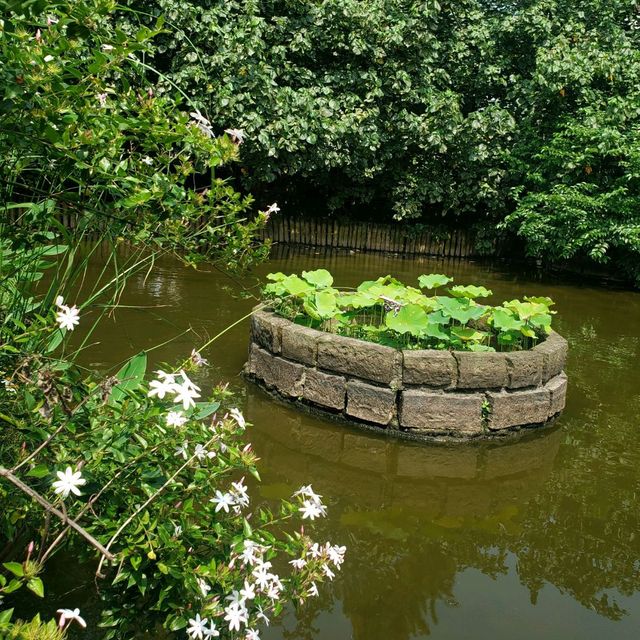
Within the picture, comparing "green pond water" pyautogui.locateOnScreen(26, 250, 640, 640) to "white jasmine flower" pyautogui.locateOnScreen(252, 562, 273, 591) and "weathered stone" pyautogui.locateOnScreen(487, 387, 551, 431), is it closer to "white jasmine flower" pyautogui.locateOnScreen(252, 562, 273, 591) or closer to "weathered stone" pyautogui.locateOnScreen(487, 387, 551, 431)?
"weathered stone" pyautogui.locateOnScreen(487, 387, 551, 431)

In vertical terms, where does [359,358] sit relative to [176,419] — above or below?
below

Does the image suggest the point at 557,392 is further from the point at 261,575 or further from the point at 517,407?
the point at 261,575

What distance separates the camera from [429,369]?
5.17m

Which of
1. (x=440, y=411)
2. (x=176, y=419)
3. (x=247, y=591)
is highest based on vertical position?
(x=176, y=419)

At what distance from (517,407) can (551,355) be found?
20.3 inches

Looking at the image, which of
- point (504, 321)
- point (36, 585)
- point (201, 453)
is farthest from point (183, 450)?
point (504, 321)

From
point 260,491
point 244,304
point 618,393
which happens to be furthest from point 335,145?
point 260,491

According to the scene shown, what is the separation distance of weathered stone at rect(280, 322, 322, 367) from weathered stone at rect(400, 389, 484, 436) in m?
0.76

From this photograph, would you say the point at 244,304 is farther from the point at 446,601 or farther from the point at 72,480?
the point at 72,480

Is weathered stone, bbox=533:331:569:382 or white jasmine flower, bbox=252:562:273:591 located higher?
white jasmine flower, bbox=252:562:273:591

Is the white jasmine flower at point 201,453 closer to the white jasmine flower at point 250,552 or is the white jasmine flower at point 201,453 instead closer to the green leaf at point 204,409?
the green leaf at point 204,409

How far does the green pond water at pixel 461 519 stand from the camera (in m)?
3.24

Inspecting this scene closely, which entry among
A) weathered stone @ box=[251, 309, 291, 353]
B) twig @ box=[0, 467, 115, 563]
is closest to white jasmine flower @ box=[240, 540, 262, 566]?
twig @ box=[0, 467, 115, 563]

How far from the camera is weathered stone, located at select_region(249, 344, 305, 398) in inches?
220
